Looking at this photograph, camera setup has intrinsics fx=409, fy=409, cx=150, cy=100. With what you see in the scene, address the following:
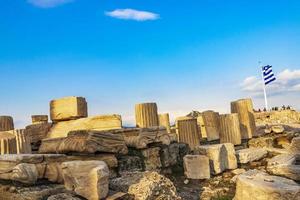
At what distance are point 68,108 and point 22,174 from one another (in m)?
4.02

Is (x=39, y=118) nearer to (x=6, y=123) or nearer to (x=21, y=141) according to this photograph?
(x=6, y=123)

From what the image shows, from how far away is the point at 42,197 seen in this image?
534 centimetres

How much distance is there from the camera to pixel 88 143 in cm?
656

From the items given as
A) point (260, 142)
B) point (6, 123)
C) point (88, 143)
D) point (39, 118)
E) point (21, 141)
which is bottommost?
point (260, 142)

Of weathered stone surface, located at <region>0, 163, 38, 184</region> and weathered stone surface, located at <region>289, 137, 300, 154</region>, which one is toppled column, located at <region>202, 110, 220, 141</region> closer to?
weathered stone surface, located at <region>289, 137, 300, 154</region>

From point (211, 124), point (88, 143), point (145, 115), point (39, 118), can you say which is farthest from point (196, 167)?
point (39, 118)

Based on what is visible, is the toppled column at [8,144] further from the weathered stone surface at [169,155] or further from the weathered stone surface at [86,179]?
the weathered stone surface at [169,155]

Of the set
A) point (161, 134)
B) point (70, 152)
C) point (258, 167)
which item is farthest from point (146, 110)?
point (70, 152)

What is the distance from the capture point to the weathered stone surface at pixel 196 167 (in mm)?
8609

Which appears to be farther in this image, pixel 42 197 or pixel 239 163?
pixel 239 163

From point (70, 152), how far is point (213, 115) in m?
6.64

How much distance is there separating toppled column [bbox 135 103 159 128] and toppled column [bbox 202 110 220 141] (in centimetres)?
231

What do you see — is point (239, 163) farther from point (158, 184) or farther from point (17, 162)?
point (17, 162)

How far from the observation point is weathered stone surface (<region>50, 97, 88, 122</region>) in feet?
30.5
